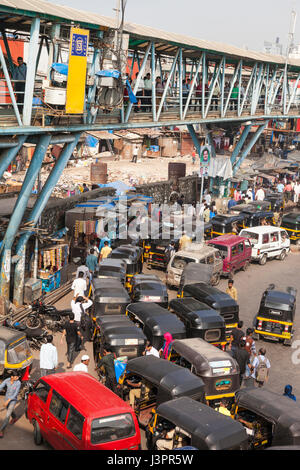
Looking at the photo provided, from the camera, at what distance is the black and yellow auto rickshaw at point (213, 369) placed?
1282 cm

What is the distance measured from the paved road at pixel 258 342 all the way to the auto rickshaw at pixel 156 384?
7.20 ft

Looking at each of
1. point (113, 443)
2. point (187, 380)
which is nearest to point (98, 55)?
point (187, 380)

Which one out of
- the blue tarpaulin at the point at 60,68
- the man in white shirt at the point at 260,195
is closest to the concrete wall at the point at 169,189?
the man in white shirt at the point at 260,195

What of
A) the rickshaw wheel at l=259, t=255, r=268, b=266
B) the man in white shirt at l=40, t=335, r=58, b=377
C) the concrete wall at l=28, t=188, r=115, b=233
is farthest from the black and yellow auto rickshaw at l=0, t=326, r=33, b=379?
the rickshaw wheel at l=259, t=255, r=268, b=266

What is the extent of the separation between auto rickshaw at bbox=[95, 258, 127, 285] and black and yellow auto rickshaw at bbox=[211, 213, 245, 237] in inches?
337

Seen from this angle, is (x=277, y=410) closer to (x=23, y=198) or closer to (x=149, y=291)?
(x=149, y=291)

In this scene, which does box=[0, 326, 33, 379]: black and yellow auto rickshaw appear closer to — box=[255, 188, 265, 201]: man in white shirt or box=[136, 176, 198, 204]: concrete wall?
box=[136, 176, 198, 204]: concrete wall

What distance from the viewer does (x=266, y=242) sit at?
26.8m

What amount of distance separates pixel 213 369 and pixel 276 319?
215 inches

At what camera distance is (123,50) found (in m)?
19.8

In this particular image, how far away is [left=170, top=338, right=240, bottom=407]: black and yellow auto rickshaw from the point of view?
12.8 m

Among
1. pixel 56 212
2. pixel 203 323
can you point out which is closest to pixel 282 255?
pixel 56 212

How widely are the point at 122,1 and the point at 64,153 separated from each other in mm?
5649
